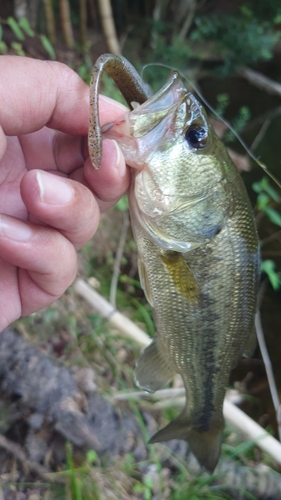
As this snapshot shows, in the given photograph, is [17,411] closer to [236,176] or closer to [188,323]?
[188,323]

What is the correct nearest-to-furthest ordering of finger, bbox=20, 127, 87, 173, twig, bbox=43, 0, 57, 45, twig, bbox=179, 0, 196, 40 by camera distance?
finger, bbox=20, 127, 87, 173
twig, bbox=43, 0, 57, 45
twig, bbox=179, 0, 196, 40

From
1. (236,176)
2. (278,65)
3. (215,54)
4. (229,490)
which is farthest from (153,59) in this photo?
(229,490)

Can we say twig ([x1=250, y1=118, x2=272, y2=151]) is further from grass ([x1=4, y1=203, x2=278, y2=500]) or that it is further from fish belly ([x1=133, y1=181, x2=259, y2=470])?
fish belly ([x1=133, y1=181, x2=259, y2=470])

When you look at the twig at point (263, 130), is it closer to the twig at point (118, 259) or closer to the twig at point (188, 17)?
the twig at point (188, 17)

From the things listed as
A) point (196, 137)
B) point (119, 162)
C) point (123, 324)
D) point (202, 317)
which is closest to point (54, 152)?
point (119, 162)

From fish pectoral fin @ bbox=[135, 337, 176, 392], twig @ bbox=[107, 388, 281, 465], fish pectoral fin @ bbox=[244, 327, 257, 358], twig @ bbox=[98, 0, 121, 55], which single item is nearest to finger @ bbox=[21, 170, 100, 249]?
fish pectoral fin @ bbox=[135, 337, 176, 392]

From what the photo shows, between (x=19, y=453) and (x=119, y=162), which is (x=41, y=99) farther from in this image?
(x=19, y=453)

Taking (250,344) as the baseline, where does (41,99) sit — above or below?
above
